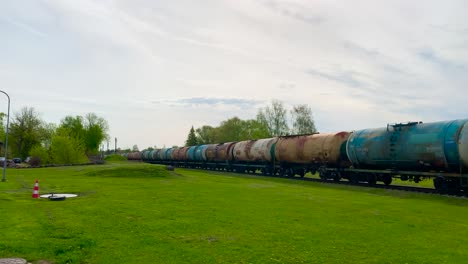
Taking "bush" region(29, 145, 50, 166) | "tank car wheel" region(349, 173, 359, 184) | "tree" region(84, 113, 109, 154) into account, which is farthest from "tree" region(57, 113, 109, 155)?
"tank car wheel" region(349, 173, 359, 184)

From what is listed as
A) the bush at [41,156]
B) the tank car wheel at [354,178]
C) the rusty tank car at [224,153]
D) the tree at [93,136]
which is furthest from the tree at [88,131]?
the tank car wheel at [354,178]

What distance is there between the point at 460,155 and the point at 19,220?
20719 millimetres

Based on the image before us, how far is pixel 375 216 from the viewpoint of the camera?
13.9m

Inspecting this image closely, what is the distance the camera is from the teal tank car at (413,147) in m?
20.1

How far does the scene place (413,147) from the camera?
22.5 meters

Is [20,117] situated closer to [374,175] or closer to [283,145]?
[283,145]

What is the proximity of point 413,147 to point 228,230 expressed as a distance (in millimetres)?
16212

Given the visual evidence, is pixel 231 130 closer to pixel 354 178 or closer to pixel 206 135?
pixel 206 135

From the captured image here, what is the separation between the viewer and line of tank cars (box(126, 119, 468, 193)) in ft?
67.3

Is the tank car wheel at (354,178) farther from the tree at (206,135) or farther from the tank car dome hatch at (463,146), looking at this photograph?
the tree at (206,135)

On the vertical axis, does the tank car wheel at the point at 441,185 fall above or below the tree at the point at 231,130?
below

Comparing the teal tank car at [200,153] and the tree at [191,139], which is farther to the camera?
the tree at [191,139]

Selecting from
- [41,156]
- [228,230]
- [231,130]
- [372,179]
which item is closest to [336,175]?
[372,179]

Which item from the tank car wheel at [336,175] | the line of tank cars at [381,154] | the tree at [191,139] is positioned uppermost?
the tree at [191,139]
